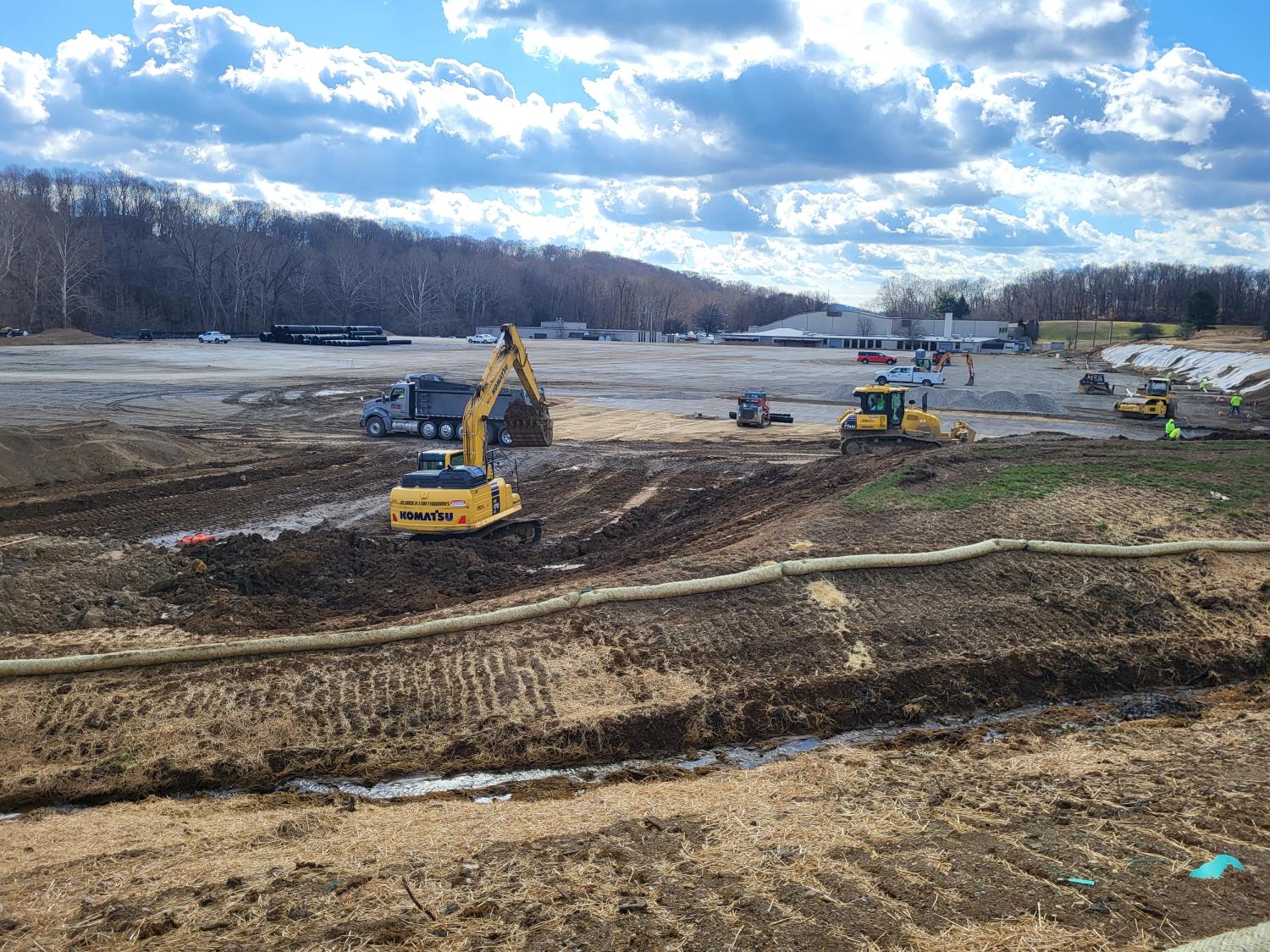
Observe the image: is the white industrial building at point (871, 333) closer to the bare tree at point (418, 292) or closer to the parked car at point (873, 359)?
the parked car at point (873, 359)

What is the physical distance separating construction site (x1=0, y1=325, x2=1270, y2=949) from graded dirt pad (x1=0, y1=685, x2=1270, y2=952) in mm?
40

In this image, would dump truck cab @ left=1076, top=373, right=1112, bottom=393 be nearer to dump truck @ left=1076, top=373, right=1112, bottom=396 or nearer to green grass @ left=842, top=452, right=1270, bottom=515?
dump truck @ left=1076, top=373, right=1112, bottom=396

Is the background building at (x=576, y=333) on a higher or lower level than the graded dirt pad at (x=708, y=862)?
higher

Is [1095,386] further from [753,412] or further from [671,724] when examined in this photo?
[671,724]

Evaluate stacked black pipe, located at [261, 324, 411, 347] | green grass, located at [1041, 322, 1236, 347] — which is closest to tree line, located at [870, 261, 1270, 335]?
green grass, located at [1041, 322, 1236, 347]

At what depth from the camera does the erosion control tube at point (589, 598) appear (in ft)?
41.1

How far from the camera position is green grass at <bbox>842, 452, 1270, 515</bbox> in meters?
19.4

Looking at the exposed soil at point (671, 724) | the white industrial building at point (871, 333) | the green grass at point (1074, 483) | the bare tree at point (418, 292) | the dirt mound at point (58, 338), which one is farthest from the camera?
the bare tree at point (418, 292)

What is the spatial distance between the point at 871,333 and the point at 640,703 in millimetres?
152125

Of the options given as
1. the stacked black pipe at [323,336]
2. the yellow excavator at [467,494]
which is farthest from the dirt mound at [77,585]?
the stacked black pipe at [323,336]

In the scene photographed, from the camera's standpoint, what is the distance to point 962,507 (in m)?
18.9

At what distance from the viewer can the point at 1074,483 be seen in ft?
66.9

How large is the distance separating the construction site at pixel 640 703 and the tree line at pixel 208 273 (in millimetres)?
86040

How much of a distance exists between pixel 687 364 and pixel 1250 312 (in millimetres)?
108737
